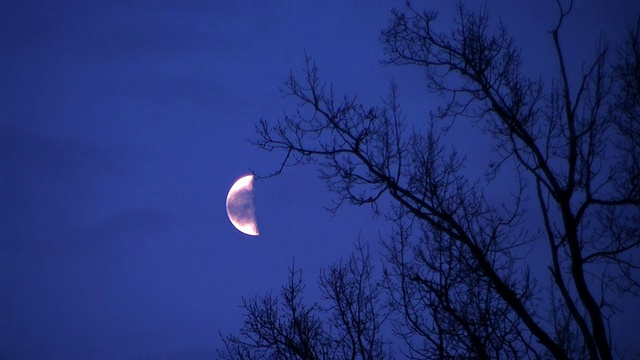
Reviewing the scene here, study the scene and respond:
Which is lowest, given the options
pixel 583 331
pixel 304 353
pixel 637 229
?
pixel 583 331

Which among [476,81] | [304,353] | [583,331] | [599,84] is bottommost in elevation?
[583,331]

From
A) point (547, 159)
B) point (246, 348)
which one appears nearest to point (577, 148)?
point (547, 159)

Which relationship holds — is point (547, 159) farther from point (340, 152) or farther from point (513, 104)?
point (340, 152)

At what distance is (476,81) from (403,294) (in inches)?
121

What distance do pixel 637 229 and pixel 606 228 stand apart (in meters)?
0.40

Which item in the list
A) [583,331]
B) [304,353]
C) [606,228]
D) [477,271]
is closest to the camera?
[583,331]

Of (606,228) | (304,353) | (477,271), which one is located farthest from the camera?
(304,353)

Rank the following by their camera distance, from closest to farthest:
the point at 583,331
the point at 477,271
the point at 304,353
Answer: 1. the point at 583,331
2. the point at 477,271
3. the point at 304,353

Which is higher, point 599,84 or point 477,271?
point 599,84

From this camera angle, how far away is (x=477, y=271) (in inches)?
288

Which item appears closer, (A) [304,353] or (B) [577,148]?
(B) [577,148]

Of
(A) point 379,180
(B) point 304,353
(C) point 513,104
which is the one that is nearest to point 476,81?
(C) point 513,104

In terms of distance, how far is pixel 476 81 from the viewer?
25.3 ft

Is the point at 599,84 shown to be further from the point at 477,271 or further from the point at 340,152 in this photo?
the point at 340,152
